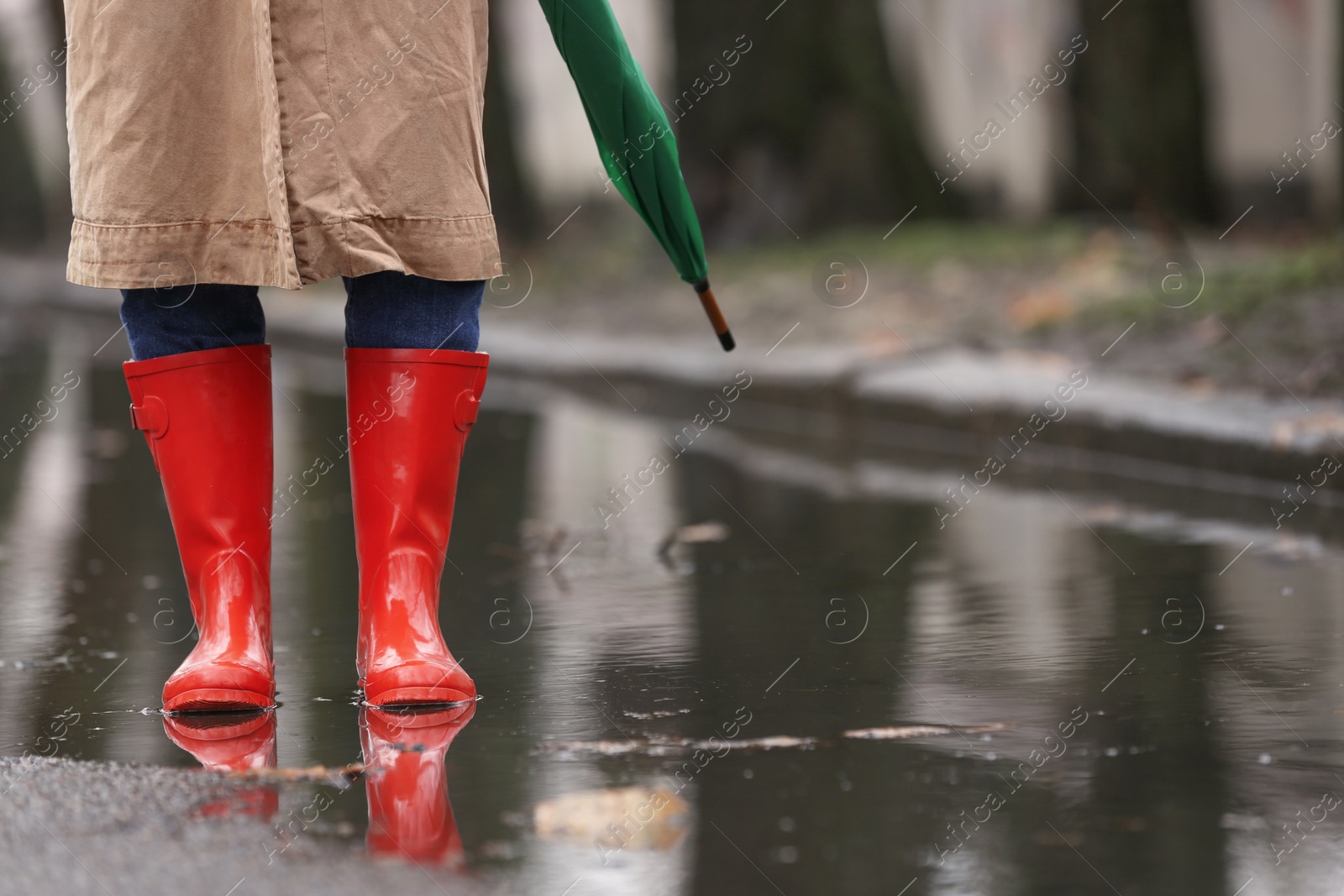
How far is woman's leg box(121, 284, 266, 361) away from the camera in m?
2.76

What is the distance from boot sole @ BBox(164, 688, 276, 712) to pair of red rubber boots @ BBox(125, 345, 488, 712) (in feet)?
0.10

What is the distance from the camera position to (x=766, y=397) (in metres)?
6.77

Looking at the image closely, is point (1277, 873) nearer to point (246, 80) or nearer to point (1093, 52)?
point (246, 80)

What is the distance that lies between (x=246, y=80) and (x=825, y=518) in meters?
2.21

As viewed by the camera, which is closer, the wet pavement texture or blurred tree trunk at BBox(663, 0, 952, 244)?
the wet pavement texture

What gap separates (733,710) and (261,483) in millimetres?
777

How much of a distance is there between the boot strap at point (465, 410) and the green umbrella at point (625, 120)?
39cm

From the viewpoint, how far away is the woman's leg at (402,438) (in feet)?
8.99

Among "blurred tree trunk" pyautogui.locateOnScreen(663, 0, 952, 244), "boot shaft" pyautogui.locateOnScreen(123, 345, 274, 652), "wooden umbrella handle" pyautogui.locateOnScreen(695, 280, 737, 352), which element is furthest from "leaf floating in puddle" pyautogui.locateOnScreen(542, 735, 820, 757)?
"blurred tree trunk" pyautogui.locateOnScreen(663, 0, 952, 244)

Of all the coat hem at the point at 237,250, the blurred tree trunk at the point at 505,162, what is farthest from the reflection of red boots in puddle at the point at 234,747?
the blurred tree trunk at the point at 505,162

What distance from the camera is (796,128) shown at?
10703 mm

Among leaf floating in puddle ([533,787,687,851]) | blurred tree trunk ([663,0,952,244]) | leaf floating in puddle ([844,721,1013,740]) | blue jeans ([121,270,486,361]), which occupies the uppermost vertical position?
blue jeans ([121,270,486,361])

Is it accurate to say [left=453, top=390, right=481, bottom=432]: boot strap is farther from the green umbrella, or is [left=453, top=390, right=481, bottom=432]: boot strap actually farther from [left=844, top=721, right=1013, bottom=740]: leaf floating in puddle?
[left=844, top=721, right=1013, bottom=740]: leaf floating in puddle

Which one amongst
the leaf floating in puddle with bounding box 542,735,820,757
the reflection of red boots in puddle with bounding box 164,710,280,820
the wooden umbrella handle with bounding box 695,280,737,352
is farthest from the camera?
the wooden umbrella handle with bounding box 695,280,737,352
